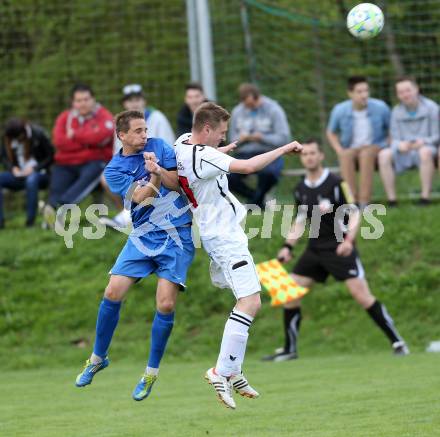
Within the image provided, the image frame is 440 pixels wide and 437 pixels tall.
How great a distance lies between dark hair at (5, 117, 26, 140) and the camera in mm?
13797

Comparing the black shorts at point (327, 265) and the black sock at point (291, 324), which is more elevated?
the black shorts at point (327, 265)

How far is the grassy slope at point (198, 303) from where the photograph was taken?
40.9ft

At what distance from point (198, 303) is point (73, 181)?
2.55m

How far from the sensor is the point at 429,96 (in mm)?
15156

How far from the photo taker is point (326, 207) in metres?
11.3

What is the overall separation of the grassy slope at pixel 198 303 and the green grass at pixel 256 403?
924 millimetres

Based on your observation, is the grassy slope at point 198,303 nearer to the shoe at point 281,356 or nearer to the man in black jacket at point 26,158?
the shoe at point 281,356

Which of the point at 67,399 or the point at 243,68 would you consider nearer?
the point at 67,399

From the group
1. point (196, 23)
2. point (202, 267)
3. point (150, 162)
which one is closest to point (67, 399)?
point (150, 162)

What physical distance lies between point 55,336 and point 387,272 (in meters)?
4.12

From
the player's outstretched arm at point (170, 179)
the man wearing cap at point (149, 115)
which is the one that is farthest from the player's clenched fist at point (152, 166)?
the man wearing cap at point (149, 115)

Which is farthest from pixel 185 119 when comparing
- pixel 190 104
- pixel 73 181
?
pixel 73 181

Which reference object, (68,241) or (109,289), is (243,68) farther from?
(109,289)

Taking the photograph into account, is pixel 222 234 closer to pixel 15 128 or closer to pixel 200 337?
pixel 200 337
